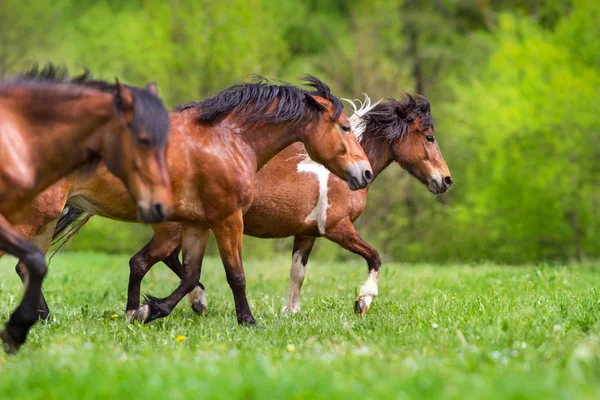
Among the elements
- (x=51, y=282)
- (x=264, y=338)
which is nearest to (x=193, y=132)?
(x=264, y=338)

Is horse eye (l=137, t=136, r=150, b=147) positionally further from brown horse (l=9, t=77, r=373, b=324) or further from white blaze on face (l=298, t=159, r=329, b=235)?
white blaze on face (l=298, t=159, r=329, b=235)

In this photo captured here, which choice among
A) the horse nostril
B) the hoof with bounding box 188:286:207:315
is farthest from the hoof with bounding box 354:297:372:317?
the horse nostril

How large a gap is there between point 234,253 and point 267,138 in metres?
1.15

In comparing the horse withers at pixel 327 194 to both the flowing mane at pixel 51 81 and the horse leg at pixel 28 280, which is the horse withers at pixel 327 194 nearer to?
the flowing mane at pixel 51 81

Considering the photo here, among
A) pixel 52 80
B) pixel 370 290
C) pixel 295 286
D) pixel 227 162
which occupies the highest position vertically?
pixel 52 80

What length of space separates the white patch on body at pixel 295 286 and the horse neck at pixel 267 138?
173cm

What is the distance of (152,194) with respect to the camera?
17.1ft

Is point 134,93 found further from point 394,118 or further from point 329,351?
point 394,118

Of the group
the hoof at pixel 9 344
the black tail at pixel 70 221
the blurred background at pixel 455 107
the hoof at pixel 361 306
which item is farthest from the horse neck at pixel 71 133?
the blurred background at pixel 455 107

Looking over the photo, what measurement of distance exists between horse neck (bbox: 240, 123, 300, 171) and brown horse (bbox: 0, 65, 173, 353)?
75.5 inches

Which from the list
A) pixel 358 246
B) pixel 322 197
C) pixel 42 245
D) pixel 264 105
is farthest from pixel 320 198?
pixel 42 245

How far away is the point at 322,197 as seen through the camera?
8750 mm

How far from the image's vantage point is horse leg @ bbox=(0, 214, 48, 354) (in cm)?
514

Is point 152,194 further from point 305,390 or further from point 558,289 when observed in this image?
point 558,289
